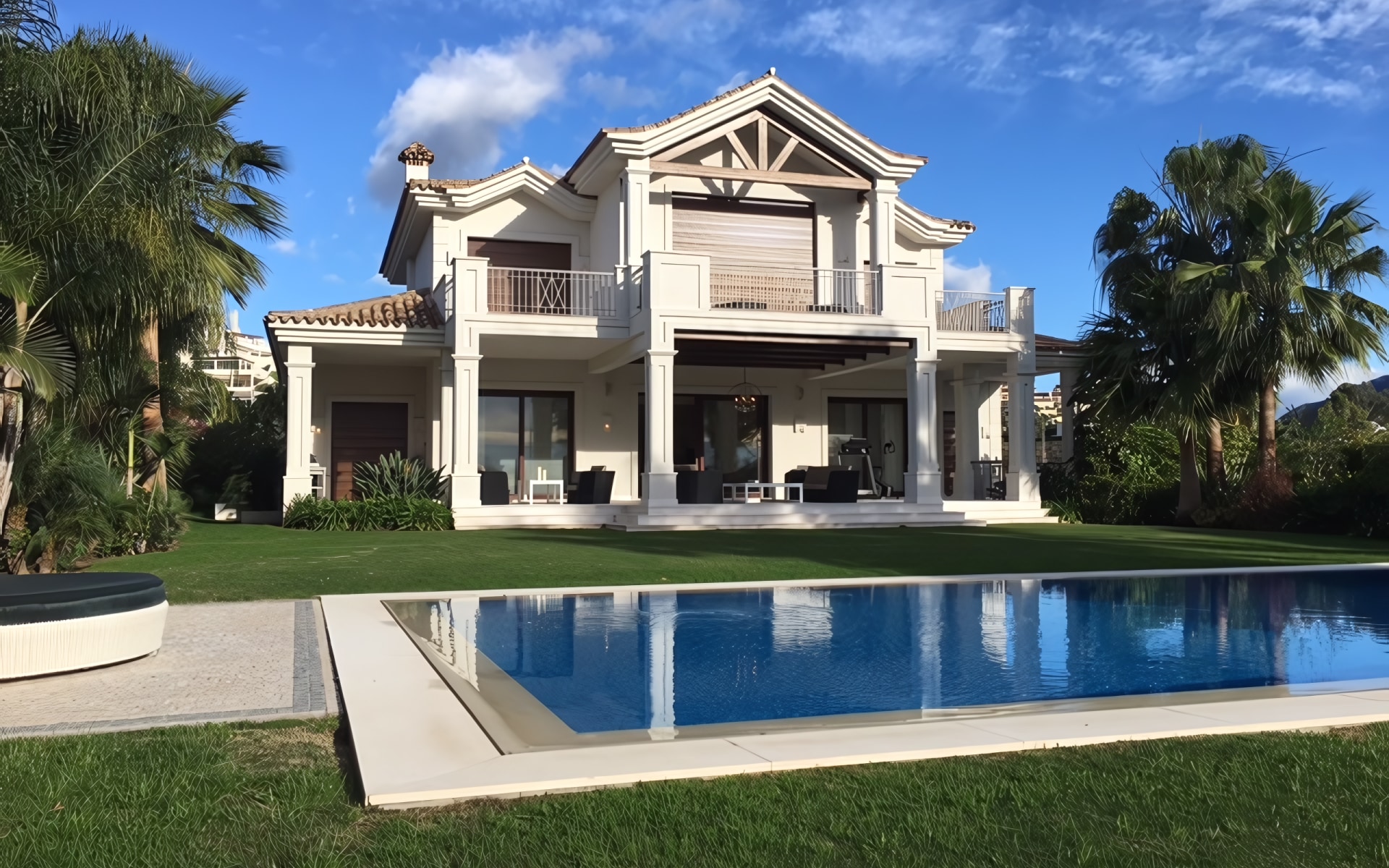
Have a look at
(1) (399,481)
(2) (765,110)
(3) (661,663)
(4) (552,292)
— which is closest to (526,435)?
(4) (552,292)

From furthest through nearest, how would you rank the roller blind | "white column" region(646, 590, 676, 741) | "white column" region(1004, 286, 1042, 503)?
Answer: "white column" region(1004, 286, 1042, 503)
the roller blind
"white column" region(646, 590, 676, 741)

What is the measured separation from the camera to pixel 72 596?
6340 mm

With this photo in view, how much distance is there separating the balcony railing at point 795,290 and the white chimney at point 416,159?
7.77 meters

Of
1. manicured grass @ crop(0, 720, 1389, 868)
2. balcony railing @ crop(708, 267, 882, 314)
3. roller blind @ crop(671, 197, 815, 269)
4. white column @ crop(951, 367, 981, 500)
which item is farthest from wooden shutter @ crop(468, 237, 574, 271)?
manicured grass @ crop(0, 720, 1389, 868)

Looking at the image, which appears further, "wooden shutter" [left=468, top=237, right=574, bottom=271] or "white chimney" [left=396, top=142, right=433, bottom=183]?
"white chimney" [left=396, top=142, right=433, bottom=183]

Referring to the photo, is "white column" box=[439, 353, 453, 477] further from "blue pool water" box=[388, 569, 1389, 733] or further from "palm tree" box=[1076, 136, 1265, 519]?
"palm tree" box=[1076, 136, 1265, 519]

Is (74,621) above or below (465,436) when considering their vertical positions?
below

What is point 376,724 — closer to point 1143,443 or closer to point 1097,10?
point 1097,10

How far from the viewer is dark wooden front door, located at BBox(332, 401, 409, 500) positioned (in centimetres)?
2200

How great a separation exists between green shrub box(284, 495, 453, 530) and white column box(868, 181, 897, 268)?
30.9 feet

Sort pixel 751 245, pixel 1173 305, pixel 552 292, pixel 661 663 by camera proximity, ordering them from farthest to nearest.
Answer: pixel 751 245
pixel 552 292
pixel 1173 305
pixel 661 663

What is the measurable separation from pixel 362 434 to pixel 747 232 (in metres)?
8.84

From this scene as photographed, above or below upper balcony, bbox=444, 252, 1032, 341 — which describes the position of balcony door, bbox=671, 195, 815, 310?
above

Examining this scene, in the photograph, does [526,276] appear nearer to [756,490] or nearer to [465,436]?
[465,436]
